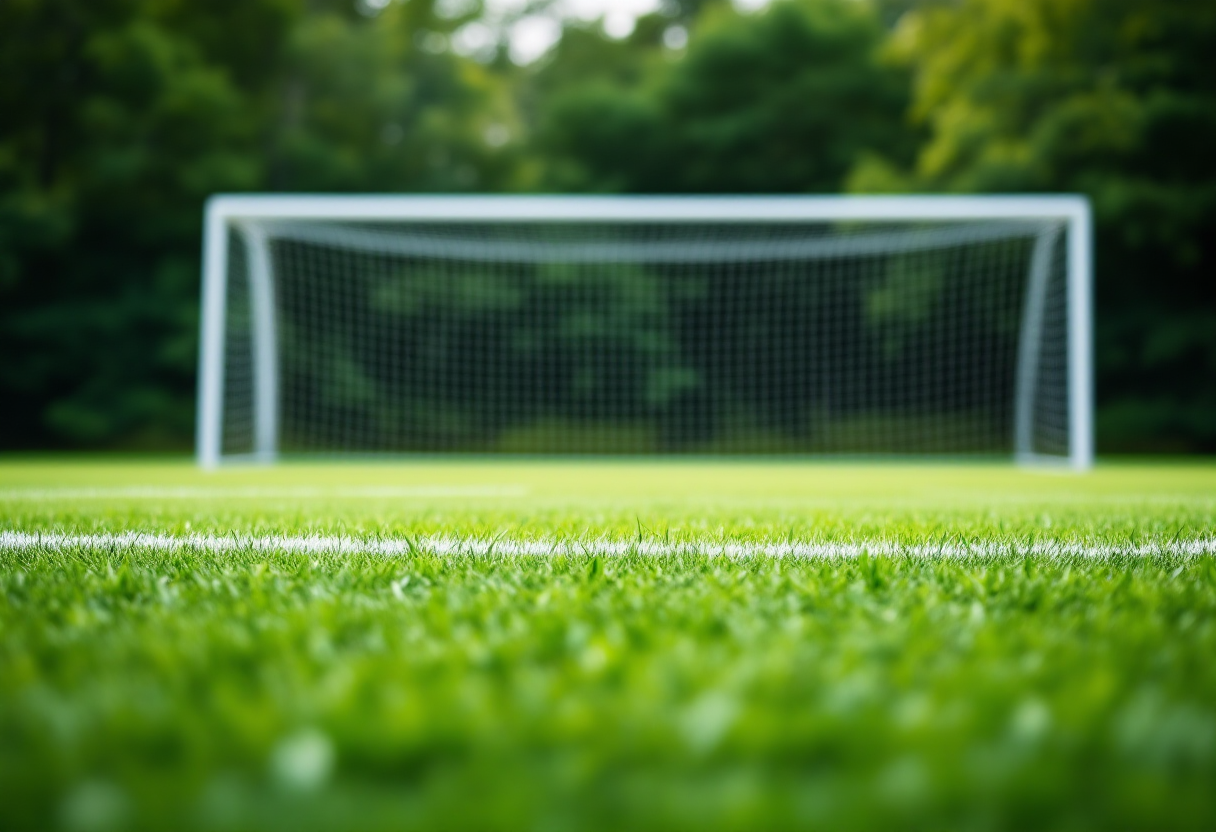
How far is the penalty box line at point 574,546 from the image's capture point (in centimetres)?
165

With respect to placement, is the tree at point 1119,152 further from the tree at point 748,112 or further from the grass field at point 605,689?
the grass field at point 605,689

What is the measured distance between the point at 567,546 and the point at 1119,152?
12.4m

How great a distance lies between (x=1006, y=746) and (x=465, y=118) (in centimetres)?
1571

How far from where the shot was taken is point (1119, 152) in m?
11.5

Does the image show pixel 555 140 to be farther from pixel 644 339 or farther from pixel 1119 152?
pixel 1119 152

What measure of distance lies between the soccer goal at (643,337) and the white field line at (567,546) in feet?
30.6

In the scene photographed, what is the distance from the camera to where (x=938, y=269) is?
11.7m

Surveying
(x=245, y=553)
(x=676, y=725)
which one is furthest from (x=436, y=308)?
(x=676, y=725)

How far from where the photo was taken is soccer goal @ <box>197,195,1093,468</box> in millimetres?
11586

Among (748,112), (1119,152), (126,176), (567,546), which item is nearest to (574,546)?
(567,546)

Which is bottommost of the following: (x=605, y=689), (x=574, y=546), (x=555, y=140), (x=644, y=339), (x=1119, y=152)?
Result: (x=574, y=546)

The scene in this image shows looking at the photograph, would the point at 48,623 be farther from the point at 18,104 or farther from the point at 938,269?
the point at 18,104

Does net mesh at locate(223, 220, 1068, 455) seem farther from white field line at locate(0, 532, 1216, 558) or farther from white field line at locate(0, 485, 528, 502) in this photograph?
white field line at locate(0, 532, 1216, 558)

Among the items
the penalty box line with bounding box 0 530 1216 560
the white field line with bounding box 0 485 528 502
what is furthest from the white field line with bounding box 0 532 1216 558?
the white field line with bounding box 0 485 528 502
